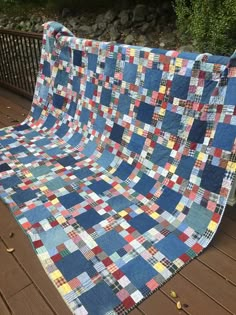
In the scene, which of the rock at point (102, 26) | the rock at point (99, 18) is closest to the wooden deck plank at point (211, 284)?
the rock at point (102, 26)

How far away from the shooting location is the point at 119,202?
1954 mm

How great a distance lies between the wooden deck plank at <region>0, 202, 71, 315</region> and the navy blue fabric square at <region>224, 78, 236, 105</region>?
1.29 meters

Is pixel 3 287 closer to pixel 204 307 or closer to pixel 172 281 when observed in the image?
pixel 172 281

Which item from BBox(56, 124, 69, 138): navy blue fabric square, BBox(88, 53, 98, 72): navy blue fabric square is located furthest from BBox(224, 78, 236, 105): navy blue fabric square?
BBox(56, 124, 69, 138): navy blue fabric square

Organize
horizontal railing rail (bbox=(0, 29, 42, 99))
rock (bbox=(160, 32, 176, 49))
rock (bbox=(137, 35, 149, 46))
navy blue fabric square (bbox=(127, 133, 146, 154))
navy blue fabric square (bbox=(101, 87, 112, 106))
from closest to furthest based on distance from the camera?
navy blue fabric square (bbox=(127, 133, 146, 154)) < navy blue fabric square (bbox=(101, 87, 112, 106)) < horizontal railing rail (bbox=(0, 29, 42, 99)) < rock (bbox=(160, 32, 176, 49)) < rock (bbox=(137, 35, 149, 46))

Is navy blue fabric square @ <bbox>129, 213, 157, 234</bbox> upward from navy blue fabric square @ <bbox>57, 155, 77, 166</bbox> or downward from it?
downward

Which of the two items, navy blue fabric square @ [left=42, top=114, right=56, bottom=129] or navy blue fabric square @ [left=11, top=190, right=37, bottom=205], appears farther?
navy blue fabric square @ [left=42, top=114, right=56, bottom=129]

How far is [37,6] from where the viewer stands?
752 cm

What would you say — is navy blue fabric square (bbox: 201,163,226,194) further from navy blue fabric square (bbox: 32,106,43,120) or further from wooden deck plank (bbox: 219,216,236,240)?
navy blue fabric square (bbox: 32,106,43,120)

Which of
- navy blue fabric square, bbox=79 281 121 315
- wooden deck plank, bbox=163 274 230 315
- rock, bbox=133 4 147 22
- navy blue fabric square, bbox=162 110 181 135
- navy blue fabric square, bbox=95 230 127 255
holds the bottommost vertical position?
wooden deck plank, bbox=163 274 230 315

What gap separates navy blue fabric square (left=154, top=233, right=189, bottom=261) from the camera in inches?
62.4

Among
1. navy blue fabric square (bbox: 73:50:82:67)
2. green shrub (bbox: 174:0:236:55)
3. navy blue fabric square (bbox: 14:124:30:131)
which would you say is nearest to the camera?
navy blue fabric square (bbox: 73:50:82:67)

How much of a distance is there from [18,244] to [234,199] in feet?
4.22

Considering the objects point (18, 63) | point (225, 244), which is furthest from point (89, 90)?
point (18, 63)
